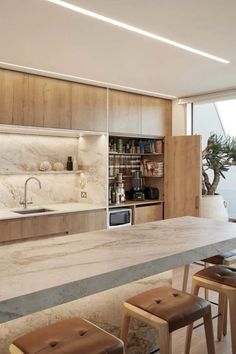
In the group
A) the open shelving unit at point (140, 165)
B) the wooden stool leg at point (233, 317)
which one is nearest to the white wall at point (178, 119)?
the open shelving unit at point (140, 165)

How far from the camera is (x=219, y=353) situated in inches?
108

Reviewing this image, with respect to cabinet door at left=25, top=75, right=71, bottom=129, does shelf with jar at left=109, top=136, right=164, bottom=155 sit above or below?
below

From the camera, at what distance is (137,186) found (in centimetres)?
569

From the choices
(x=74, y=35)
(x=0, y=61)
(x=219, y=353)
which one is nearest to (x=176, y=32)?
(x=74, y=35)

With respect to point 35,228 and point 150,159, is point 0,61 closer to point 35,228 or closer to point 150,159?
point 35,228

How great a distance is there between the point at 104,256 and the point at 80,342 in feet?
1.36

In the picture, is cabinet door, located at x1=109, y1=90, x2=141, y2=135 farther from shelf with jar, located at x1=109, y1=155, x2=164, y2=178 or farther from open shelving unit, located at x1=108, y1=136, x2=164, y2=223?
shelf with jar, located at x1=109, y1=155, x2=164, y2=178

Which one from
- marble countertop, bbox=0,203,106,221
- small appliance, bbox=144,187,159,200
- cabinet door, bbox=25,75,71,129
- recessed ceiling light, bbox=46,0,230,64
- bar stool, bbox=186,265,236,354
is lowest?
bar stool, bbox=186,265,236,354

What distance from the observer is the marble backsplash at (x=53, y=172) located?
4.43 metres

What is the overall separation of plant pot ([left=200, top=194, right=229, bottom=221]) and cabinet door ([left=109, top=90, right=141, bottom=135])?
4.75 ft

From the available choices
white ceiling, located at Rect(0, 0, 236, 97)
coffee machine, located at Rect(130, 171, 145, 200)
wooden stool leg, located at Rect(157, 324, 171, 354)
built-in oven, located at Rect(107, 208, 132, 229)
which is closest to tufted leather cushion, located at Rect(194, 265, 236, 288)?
wooden stool leg, located at Rect(157, 324, 171, 354)

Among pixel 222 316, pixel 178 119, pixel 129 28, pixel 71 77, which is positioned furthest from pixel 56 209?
pixel 178 119

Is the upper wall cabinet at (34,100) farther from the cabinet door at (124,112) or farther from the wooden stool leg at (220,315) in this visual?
the wooden stool leg at (220,315)

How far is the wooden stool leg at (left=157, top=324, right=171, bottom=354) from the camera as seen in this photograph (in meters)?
1.72
